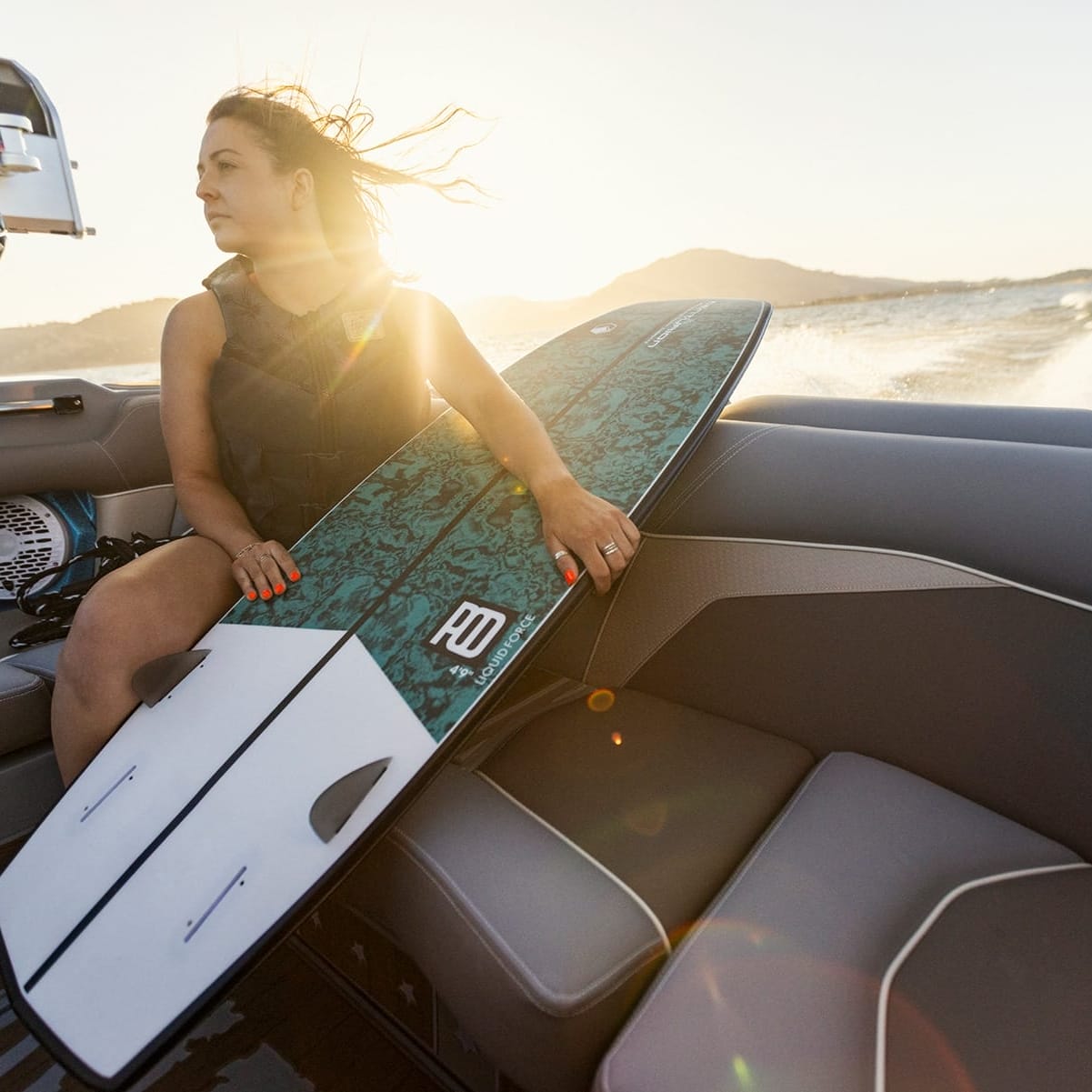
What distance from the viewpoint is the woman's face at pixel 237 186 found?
147 cm

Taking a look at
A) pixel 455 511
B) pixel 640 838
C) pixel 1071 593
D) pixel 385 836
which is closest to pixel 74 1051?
pixel 385 836

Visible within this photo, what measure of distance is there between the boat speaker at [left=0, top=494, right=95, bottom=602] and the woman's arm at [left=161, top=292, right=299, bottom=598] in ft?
2.96

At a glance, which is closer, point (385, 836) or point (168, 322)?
point (385, 836)

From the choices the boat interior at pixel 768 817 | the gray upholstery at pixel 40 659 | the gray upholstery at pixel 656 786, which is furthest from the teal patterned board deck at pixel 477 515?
the gray upholstery at pixel 40 659

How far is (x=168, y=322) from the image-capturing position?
1572 mm

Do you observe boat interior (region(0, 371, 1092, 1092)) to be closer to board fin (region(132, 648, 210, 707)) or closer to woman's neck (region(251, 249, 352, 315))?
board fin (region(132, 648, 210, 707))

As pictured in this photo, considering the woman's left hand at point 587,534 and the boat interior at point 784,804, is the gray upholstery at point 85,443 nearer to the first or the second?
the boat interior at point 784,804

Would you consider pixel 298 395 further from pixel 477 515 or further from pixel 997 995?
pixel 997 995

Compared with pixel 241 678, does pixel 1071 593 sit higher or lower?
higher

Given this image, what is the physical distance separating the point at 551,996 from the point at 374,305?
58.2 inches

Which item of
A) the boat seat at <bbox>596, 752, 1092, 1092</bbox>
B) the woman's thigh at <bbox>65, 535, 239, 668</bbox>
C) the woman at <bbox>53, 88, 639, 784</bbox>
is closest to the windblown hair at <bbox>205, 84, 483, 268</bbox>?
the woman at <bbox>53, 88, 639, 784</bbox>

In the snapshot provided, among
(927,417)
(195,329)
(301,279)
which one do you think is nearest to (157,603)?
(195,329)

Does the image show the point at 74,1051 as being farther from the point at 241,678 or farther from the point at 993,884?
the point at 993,884

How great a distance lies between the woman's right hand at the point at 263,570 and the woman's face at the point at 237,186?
0.67 meters
